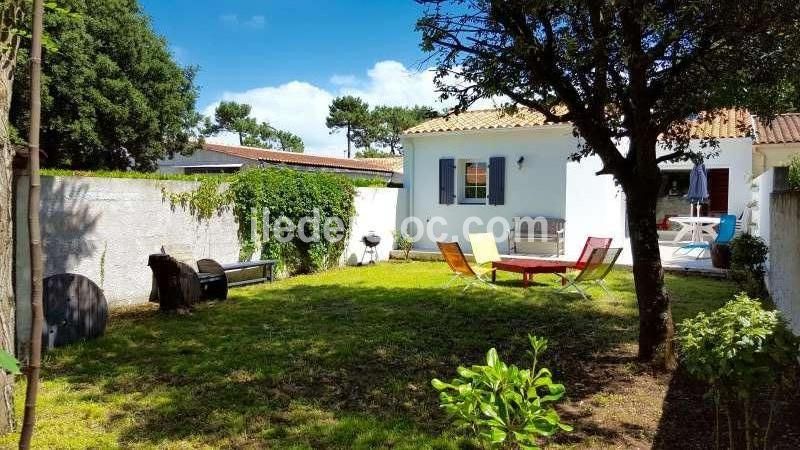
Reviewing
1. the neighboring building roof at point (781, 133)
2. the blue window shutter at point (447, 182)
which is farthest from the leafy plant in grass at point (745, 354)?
the neighboring building roof at point (781, 133)

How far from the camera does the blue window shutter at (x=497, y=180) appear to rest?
15.7m

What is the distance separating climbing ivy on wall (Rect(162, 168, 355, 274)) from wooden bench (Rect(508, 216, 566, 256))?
459cm

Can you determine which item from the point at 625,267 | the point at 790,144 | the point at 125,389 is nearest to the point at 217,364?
the point at 125,389

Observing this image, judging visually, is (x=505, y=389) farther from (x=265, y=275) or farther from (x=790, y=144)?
(x=790, y=144)

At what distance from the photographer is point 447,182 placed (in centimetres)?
1645

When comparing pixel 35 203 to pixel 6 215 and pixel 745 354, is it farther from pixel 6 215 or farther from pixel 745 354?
pixel 745 354

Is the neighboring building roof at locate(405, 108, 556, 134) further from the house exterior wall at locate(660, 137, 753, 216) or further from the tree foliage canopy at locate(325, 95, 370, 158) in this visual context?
the tree foliage canopy at locate(325, 95, 370, 158)

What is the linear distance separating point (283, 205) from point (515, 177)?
6.85 meters

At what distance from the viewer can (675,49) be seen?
543 centimetres

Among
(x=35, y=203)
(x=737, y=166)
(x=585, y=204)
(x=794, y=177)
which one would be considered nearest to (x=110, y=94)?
(x=585, y=204)

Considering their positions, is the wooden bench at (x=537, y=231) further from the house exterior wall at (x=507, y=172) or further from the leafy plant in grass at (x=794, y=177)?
the leafy plant in grass at (x=794, y=177)

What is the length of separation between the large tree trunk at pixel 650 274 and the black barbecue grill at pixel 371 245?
374 inches

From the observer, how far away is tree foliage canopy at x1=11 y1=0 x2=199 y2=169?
21.0m

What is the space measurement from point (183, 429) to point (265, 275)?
7.80 metres
